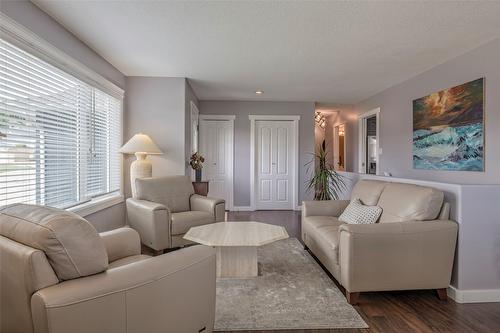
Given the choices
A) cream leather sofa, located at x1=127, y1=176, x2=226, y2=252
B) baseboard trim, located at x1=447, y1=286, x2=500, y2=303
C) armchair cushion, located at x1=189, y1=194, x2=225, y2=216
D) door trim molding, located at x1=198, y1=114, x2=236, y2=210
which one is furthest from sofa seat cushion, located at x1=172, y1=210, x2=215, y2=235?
door trim molding, located at x1=198, y1=114, x2=236, y2=210

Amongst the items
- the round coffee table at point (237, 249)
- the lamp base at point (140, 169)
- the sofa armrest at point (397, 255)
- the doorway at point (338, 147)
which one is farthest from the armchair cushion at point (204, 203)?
the doorway at point (338, 147)

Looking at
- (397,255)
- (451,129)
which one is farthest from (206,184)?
(451,129)

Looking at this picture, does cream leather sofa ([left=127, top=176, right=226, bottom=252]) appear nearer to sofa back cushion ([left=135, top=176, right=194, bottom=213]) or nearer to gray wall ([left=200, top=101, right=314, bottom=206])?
sofa back cushion ([left=135, top=176, right=194, bottom=213])

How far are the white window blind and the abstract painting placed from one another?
4.24 m

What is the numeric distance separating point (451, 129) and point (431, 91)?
26.0 inches

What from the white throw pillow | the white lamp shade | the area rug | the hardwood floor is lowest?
the hardwood floor

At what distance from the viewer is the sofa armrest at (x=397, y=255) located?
2.29 m

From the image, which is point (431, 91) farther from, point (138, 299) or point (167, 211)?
point (138, 299)

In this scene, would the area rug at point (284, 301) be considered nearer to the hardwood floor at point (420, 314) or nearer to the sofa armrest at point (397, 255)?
the hardwood floor at point (420, 314)

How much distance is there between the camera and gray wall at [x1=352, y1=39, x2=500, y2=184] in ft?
9.70

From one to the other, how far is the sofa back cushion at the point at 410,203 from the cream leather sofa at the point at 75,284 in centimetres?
198

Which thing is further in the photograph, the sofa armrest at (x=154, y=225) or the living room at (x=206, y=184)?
the sofa armrest at (x=154, y=225)

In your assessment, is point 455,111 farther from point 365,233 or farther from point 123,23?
point 123,23

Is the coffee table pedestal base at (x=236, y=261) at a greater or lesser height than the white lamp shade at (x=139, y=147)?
lesser
